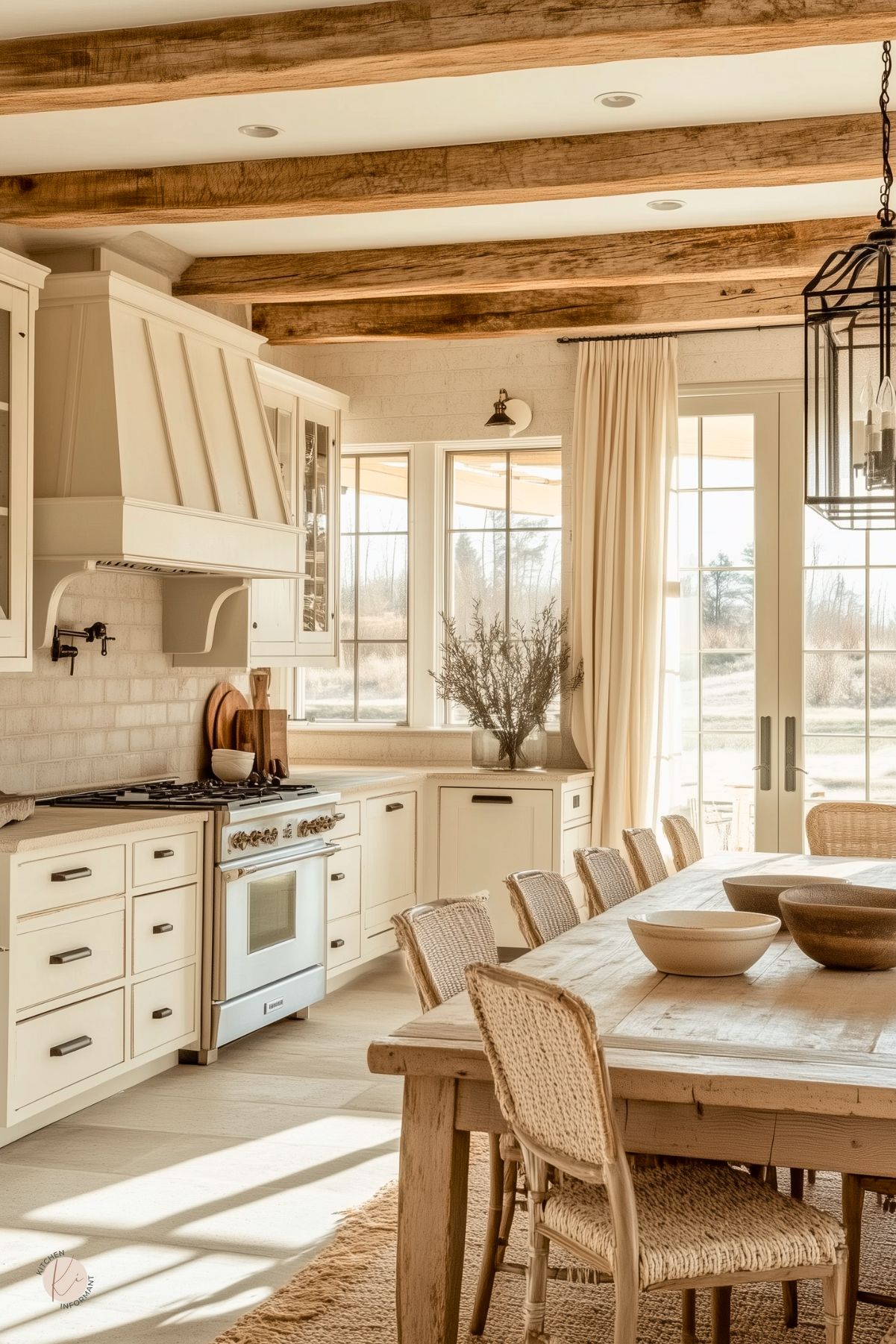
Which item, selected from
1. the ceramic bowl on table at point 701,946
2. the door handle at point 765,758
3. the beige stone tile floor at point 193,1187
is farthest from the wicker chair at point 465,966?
the door handle at point 765,758

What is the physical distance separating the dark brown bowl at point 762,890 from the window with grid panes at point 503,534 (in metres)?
3.56

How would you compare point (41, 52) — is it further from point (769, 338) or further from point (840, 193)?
point (769, 338)

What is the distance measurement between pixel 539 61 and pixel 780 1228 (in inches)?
103

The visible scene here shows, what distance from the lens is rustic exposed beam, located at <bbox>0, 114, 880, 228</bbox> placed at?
4.19 m

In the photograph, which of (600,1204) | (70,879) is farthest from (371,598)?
(600,1204)

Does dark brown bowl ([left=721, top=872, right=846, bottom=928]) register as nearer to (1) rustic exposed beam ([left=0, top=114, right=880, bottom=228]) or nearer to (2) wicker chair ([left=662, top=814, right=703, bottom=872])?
(2) wicker chair ([left=662, top=814, right=703, bottom=872])

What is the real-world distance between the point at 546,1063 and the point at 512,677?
4609 millimetres

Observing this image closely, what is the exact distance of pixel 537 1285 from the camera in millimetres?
2275

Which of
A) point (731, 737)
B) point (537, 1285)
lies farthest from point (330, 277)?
point (537, 1285)

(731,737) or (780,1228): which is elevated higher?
(731,737)

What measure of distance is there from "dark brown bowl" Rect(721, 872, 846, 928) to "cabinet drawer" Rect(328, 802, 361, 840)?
8.39ft

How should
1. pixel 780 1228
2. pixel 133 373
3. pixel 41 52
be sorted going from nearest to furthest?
pixel 780 1228 < pixel 41 52 < pixel 133 373

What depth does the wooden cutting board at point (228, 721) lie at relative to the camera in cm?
635

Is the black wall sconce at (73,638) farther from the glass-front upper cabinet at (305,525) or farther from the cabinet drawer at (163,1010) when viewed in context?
the cabinet drawer at (163,1010)
